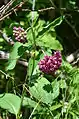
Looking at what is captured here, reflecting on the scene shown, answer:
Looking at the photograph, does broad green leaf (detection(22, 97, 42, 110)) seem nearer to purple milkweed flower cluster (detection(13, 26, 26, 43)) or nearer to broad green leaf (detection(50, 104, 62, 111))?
broad green leaf (detection(50, 104, 62, 111))

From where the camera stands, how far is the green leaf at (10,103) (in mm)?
1421

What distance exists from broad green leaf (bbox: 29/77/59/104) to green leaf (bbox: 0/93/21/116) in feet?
0.27

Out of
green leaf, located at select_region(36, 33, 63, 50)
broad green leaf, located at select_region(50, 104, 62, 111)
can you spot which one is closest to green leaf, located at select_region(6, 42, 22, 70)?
green leaf, located at select_region(36, 33, 63, 50)

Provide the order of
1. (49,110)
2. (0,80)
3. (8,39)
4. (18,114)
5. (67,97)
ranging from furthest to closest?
(0,80), (8,39), (67,97), (49,110), (18,114)

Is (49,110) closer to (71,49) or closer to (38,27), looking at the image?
(38,27)

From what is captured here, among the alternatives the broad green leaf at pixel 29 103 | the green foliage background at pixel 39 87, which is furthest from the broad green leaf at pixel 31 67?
the broad green leaf at pixel 29 103

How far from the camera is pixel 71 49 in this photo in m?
2.35

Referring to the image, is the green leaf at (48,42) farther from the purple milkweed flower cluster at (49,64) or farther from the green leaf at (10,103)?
the green leaf at (10,103)

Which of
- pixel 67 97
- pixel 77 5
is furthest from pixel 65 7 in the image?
pixel 67 97

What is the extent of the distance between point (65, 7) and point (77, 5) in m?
0.14

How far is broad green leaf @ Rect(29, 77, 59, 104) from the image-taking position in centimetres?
150

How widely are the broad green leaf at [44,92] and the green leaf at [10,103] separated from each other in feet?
0.27

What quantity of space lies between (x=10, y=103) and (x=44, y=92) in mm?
150

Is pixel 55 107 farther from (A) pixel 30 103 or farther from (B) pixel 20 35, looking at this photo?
(B) pixel 20 35
